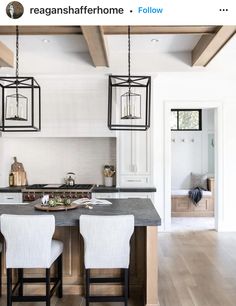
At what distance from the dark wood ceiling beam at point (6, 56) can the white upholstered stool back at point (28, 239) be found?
9.10 ft

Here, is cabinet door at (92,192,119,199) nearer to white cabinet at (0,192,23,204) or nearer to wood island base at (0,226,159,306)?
white cabinet at (0,192,23,204)

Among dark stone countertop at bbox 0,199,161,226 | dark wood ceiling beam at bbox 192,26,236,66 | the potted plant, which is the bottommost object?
dark stone countertop at bbox 0,199,161,226

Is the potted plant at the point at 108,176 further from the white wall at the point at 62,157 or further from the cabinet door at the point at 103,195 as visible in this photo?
the cabinet door at the point at 103,195

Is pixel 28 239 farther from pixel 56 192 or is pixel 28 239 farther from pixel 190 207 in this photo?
pixel 190 207

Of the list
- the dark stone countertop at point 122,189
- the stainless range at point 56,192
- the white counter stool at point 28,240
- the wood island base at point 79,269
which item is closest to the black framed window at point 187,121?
the dark stone countertop at point 122,189

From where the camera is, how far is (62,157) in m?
6.20

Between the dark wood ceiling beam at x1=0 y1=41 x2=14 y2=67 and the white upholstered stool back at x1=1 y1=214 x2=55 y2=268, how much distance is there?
2775 mm

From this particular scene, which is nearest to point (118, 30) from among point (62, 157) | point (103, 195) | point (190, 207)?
Answer: point (103, 195)

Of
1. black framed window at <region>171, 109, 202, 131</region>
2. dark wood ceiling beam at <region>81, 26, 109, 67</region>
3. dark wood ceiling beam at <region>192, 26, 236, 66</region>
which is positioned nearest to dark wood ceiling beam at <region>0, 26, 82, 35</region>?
dark wood ceiling beam at <region>81, 26, 109, 67</region>

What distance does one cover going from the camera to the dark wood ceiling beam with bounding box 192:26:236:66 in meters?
3.84

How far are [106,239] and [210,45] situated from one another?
114 inches

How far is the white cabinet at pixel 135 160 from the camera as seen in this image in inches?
224

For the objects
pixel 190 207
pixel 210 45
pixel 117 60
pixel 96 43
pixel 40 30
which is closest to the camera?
pixel 40 30
